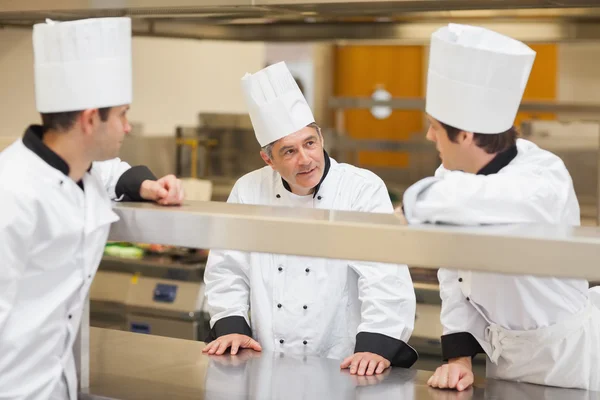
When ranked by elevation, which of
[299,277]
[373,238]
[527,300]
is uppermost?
[373,238]

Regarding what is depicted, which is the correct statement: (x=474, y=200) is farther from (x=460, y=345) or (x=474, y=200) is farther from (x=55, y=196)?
(x=55, y=196)

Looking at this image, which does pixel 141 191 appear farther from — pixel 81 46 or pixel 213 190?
pixel 213 190

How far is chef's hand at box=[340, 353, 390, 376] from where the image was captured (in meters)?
1.86

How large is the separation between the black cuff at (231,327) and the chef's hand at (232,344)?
0.03 metres

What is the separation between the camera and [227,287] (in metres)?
2.19

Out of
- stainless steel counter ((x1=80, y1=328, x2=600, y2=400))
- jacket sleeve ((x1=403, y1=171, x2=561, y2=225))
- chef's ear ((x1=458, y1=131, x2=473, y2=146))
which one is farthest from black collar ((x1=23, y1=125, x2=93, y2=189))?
chef's ear ((x1=458, y1=131, x2=473, y2=146))

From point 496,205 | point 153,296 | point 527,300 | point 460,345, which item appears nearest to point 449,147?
point 496,205

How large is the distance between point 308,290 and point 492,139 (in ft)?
2.47

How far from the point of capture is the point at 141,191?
165cm

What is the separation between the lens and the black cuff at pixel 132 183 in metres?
1.66

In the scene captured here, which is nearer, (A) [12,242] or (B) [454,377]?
(A) [12,242]

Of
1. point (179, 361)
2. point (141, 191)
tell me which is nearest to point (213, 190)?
point (179, 361)

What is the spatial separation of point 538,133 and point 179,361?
209 cm

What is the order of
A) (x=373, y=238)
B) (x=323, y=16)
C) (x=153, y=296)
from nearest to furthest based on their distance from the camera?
(x=373, y=238), (x=323, y=16), (x=153, y=296)
